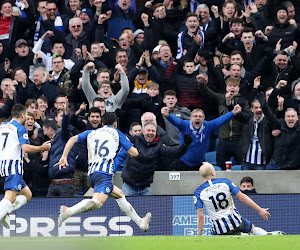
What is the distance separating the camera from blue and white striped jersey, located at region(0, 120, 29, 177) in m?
15.3

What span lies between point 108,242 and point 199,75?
6.33 metres

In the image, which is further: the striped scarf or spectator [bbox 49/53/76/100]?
the striped scarf

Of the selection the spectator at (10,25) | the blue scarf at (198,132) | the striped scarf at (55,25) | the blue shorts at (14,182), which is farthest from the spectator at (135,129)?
the striped scarf at (55,25)

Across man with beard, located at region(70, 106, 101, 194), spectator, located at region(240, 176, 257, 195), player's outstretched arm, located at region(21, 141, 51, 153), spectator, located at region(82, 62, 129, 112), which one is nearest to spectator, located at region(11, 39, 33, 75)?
spectator, located at region(82, 62, 129, 112)

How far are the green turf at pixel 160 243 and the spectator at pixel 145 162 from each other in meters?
3.74

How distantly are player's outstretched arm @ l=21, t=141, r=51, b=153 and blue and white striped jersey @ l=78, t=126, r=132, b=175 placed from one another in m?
0.51

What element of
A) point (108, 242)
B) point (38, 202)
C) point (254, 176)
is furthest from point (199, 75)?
point (108, 242)

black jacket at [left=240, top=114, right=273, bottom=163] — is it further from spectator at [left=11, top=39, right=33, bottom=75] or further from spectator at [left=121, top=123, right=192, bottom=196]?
spectator at [left=11, top=39, right=33, bottom=75]

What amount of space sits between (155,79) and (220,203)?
5.46 m

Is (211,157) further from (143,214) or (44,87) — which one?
(44,87)

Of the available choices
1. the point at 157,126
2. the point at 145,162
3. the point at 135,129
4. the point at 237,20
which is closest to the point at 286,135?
the point at 157,126

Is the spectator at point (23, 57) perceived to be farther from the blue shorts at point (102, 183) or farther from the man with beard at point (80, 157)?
the blue shorts at point (102, 183)

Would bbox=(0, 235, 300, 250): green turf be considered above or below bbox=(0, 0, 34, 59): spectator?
below

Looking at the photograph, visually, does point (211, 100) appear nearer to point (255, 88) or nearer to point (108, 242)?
point (255, 88)
